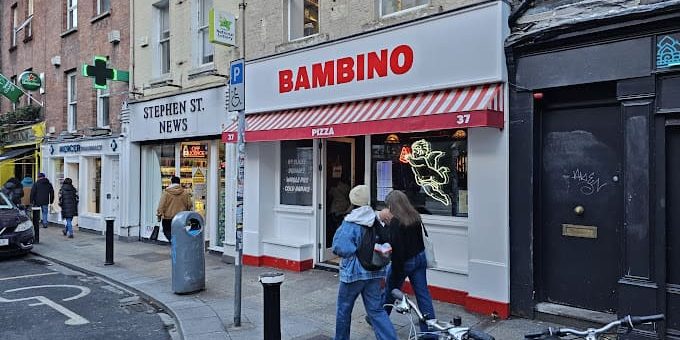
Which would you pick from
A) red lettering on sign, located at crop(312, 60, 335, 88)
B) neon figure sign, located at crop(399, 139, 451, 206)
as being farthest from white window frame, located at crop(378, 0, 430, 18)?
neon figure sign, located at crop(399, 139, 451, 206)

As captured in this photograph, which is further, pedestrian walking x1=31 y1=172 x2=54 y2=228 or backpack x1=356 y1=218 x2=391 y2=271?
pedestrian walking x1=31 y1=172 x2=54 y2=228

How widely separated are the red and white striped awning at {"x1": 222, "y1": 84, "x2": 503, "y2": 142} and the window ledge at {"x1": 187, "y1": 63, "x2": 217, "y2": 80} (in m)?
2.04

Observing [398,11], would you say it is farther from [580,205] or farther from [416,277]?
[416,277]

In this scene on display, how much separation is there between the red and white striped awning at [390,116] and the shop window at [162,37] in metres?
4.65

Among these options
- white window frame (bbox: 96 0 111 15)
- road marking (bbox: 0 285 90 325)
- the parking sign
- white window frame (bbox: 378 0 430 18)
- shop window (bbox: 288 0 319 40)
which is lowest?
road marking (bbox: 0 285 90 325)

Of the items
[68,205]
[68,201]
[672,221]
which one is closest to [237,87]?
[672,221]

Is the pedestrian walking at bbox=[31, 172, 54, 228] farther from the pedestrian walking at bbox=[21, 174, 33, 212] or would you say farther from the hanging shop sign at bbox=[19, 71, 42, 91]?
the hanging shop sign at bbox=[19, 71, 42, 91]

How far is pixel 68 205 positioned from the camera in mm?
14289

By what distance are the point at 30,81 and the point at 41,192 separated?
15.1ft

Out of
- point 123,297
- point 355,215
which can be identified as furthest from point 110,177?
point 355,215

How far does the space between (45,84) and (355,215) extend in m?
17.5

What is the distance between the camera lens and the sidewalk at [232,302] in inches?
233

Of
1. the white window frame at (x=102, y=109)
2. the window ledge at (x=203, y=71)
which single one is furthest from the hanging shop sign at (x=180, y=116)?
the white window frame at (x=102, y=109)

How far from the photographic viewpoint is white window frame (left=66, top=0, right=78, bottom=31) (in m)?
17.0
